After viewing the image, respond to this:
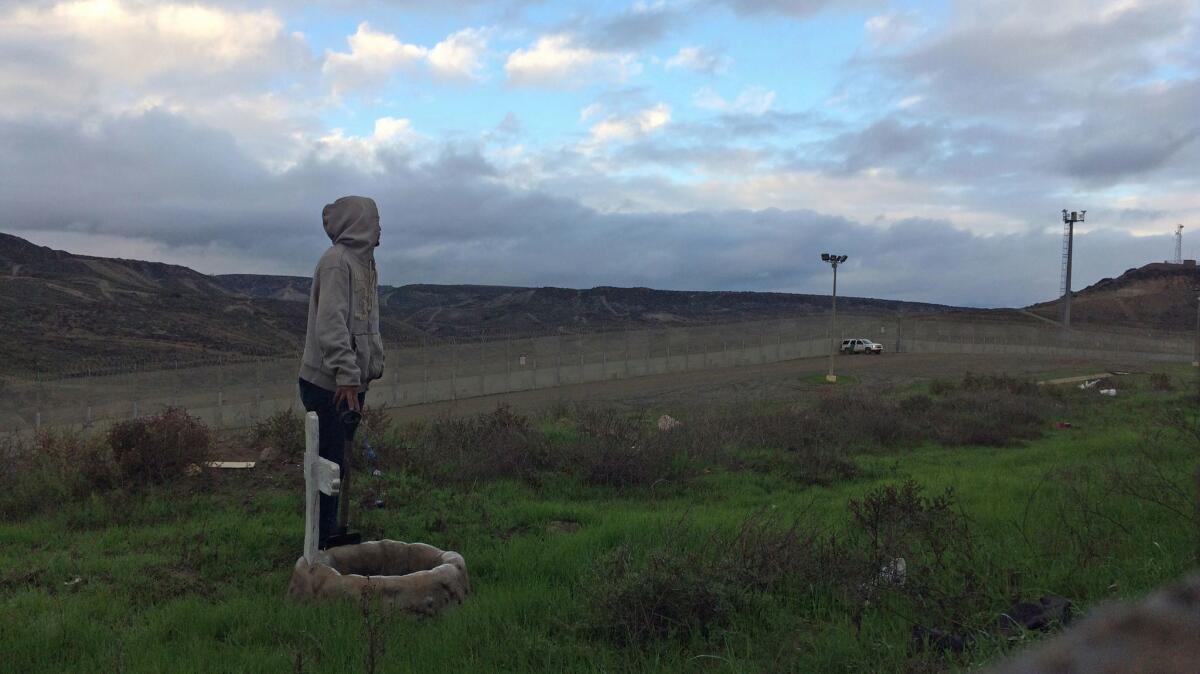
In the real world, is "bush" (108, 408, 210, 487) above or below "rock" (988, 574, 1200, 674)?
below

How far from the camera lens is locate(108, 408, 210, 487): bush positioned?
7543 millimetres

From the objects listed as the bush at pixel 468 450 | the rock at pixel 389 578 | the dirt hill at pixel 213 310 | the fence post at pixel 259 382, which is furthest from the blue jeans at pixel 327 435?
the dirt hill at pixel 213 310

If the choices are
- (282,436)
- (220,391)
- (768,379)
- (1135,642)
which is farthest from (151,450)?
(768,379)

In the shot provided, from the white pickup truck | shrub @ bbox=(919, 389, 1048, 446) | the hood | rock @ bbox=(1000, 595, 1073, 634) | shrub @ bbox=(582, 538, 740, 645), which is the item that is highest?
the hood

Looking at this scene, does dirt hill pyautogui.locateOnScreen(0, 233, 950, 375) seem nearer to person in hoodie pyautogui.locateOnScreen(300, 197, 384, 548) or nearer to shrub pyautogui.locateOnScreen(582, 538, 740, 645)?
person in hoodie pyautogui.locateOnScreen(300, 197, 384, 548)

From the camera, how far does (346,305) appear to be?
5.18 m

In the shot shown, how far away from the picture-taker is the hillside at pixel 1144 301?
9962 centimetres

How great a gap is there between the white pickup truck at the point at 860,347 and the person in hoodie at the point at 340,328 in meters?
61.4

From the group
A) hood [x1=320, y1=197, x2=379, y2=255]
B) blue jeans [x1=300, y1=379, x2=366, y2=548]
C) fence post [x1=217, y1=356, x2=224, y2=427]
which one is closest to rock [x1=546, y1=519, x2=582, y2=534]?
blue jeans [x1=300, y1=379, x2=366, y2=548]

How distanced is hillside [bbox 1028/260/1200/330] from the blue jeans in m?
105

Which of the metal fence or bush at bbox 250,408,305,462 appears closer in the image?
bush at bbox 250,408,305,462

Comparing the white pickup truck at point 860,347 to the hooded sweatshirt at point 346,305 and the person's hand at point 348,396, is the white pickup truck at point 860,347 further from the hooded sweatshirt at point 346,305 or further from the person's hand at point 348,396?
the person's hand at point 348,396

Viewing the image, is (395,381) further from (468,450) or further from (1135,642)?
(1135,642)

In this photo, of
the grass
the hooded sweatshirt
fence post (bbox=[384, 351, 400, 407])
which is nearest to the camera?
the grass
